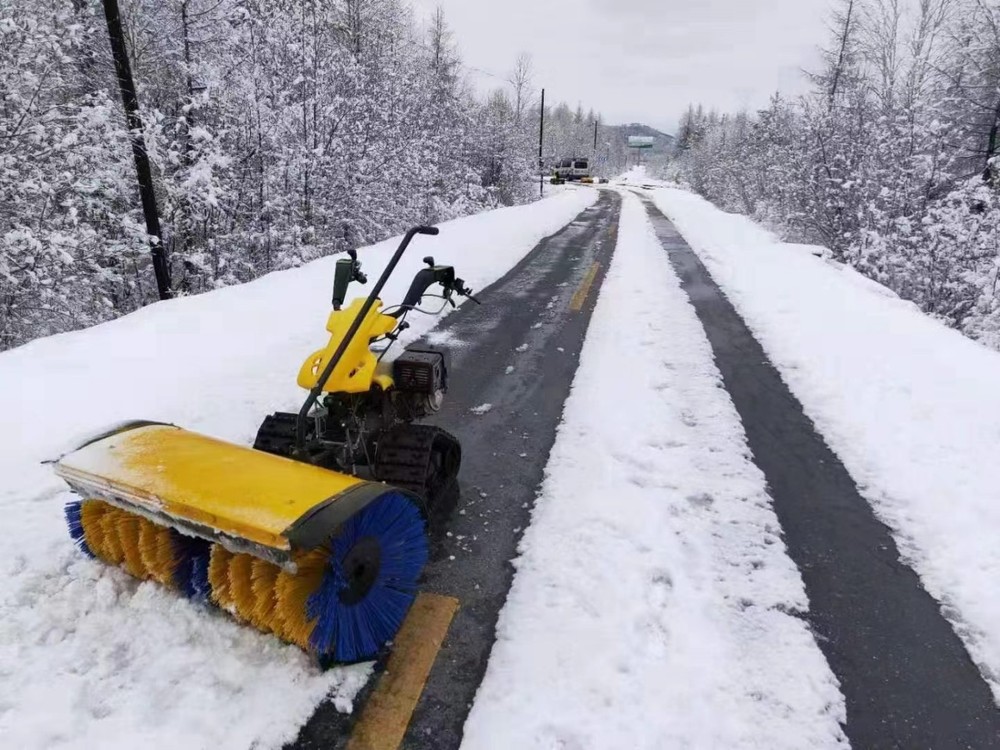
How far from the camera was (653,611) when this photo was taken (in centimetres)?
275

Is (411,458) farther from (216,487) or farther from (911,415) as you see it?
(911,415)

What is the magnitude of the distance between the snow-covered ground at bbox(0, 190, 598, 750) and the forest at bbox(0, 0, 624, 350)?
574cm

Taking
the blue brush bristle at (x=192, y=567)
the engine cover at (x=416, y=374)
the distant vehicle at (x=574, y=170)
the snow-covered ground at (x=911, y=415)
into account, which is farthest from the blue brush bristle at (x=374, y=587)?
the distant vehicle at (x=574, y=170)

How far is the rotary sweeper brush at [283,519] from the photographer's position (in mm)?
2176

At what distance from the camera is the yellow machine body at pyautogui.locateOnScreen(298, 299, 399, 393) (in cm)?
299

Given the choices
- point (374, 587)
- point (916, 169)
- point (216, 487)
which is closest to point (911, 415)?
point (374, 587)

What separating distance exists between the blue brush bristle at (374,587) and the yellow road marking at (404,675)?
0.31ft

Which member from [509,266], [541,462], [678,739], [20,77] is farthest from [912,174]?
[20,77]

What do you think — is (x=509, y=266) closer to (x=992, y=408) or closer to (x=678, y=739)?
(x=992, y=408)

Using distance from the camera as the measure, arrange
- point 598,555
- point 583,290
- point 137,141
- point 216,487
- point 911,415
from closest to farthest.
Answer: point 216,487 → point 598,555 → point 911,415 → point 583,290 → point 137,141

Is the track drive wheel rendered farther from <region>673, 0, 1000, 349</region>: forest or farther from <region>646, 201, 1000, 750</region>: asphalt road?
<region>673, 0, 1000, 349</region>: forest

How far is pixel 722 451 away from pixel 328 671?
3137mm

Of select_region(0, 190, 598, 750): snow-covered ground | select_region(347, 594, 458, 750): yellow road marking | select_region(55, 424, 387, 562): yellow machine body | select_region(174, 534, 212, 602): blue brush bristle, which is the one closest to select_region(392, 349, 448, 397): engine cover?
select_region(55, 424, 387, 562): yellow machine body

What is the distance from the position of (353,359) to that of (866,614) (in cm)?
279
